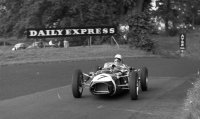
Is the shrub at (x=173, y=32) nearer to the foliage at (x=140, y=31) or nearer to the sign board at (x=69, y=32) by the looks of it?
the foliage at (x=140, y=31)

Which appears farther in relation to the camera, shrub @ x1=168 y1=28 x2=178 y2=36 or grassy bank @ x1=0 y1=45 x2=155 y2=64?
shrub @ x1=168 y1=28 x2=178 y2=36

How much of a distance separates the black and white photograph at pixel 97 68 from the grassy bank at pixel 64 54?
0.06m

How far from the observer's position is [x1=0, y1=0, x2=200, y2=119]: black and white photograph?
11.4 meters

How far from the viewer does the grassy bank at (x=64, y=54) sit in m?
27.9

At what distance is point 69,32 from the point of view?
32.5 meters

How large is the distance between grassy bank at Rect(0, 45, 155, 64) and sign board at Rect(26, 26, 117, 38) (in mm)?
1264

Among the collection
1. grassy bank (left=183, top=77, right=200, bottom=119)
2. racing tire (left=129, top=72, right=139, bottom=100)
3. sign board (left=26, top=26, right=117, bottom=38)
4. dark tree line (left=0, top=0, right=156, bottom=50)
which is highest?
dark tree line (left=0, top=0, right=156, bottom=50)

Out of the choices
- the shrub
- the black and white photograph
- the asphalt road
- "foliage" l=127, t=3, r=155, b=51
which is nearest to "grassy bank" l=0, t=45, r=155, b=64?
the black and white photograph

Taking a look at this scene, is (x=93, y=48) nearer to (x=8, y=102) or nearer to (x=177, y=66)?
(x=177, y=66)

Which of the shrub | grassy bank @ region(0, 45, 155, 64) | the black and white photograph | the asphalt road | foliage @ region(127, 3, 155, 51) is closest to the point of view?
the asphalt road

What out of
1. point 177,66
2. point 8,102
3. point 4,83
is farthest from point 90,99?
point 177,66

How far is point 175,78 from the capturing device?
18.2 meters

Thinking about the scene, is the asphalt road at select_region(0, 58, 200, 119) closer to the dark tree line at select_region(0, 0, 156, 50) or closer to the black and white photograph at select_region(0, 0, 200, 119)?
the black and white photograph at select_region(0, 0, 200, 119)

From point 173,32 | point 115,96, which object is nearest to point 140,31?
point 173,32
